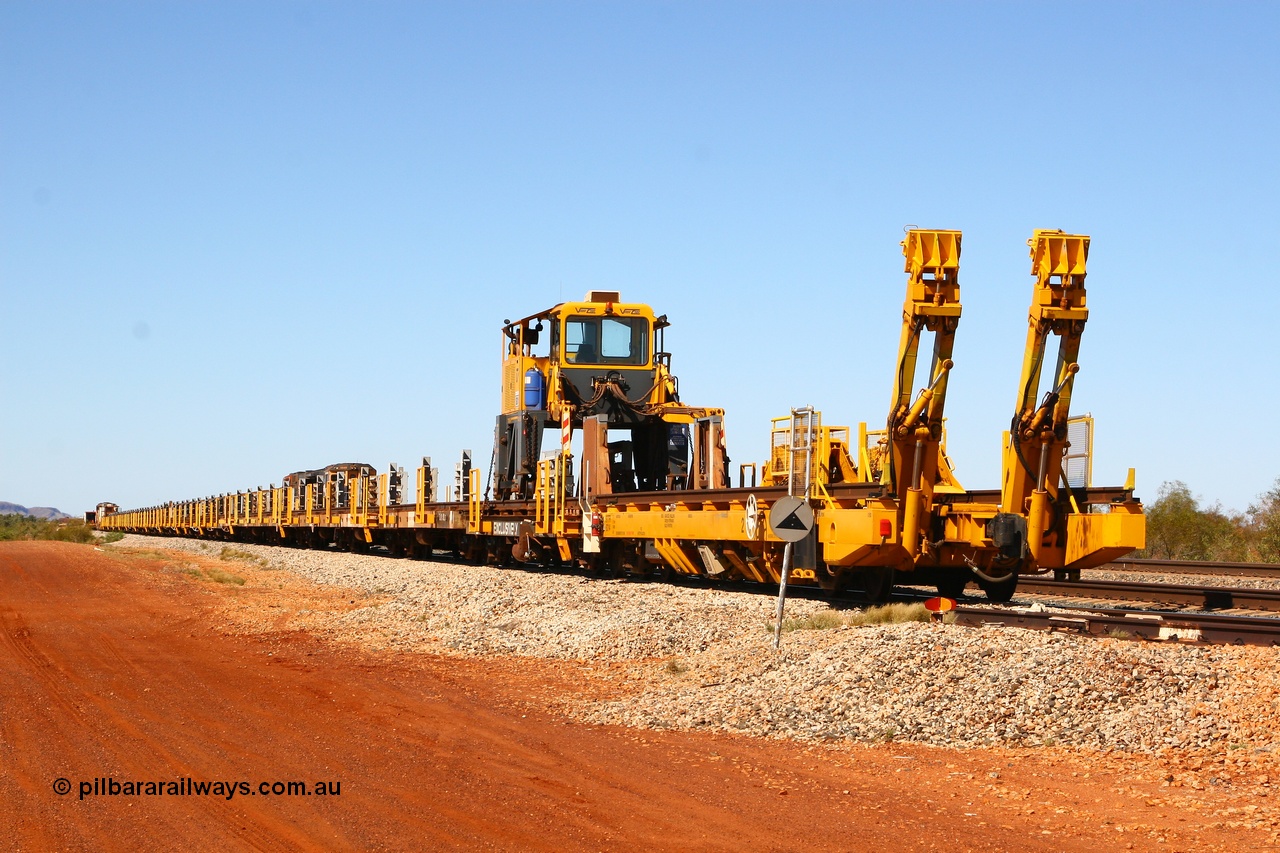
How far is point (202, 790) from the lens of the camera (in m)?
6.85

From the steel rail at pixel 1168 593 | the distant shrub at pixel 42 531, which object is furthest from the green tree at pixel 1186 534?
the distant shrub at pixel 42 531

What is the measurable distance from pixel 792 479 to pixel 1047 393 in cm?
280

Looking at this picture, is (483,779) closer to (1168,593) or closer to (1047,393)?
(1047,393)

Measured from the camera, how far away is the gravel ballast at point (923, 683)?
8.34 metres

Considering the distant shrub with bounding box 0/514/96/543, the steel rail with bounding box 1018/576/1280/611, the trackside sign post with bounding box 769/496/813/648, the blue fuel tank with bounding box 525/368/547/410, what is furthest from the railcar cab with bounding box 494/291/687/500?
the distant shrub with bounding box 0/514/96/543

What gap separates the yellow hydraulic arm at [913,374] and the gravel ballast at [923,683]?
1.75m

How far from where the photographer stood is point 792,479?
45.9 ft

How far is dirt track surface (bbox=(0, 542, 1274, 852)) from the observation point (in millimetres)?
6109

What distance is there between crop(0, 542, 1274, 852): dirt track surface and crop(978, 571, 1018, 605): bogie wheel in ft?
17.7

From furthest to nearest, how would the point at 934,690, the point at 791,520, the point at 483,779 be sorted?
the point at 791,520
the point at 934,690
the point at 483,779

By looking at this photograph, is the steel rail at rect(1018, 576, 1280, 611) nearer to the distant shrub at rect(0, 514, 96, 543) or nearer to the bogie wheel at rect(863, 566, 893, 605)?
the bogie wheel at rect(863, 566, 893, 605)

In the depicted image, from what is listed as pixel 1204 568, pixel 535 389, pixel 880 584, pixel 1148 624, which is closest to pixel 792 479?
pixel 880 584

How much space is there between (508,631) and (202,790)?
7.49m

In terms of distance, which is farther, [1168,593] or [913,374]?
[1168,593]
